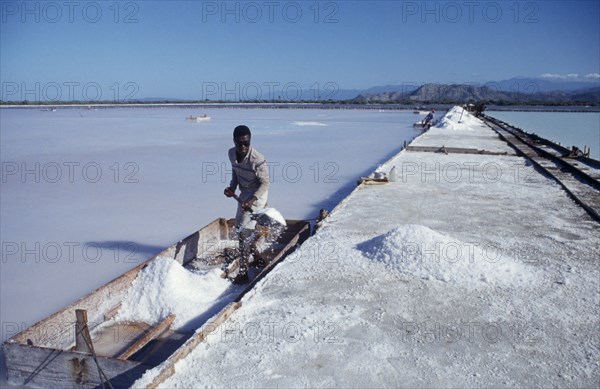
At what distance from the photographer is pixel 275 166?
439 inches

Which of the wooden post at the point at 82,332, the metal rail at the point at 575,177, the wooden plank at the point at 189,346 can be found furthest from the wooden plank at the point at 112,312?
the metal rail at the point at 575,177

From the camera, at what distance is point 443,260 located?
385cm

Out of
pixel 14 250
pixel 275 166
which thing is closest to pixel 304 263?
pixel 14 250

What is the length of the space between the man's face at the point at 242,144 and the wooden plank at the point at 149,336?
158 centimetres

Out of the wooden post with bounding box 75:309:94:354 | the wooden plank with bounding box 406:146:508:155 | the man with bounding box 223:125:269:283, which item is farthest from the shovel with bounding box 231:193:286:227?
the wooden plank with bounding box 406:146:508:155

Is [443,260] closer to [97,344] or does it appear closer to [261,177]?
[261,177]

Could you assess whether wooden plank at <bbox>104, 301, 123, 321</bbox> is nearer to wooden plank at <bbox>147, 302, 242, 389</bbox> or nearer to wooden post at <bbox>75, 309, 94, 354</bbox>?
wooden post at <bbox>75, 309, 94, 354</bbox>

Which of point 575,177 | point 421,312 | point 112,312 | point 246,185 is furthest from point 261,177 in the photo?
point 575,177

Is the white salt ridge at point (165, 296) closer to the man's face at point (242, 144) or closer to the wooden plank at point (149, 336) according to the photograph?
the wooden plank at point (149, 336)

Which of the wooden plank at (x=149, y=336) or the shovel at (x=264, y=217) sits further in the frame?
the shovel at (x=264, y=217)

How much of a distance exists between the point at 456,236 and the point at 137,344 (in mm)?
3372

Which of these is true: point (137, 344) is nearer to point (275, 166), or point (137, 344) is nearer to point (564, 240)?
point (564, 240)

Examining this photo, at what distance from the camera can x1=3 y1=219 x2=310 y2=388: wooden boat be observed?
2514 millimetres

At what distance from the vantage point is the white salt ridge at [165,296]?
3486 millimetres
